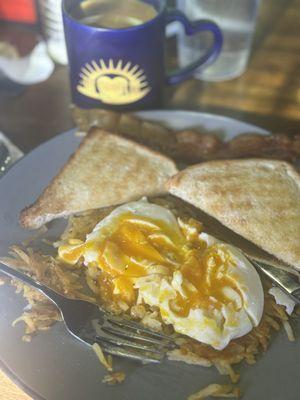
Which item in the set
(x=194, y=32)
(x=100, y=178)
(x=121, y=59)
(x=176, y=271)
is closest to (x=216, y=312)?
(x=176, y=271)

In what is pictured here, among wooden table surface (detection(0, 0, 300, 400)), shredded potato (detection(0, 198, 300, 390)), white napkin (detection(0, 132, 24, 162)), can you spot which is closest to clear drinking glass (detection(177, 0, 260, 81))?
A: wooden table surface (detection(0, 0, 300, 400))

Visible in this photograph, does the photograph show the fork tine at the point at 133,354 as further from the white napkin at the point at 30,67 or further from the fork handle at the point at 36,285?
the white napkin at the point at 30,67

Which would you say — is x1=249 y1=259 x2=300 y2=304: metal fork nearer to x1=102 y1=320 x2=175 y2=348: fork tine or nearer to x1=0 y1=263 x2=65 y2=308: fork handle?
x1=102 y1=320 x2=175 y2=348: fork tine

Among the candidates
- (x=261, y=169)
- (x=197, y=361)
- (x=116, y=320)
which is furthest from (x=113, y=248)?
(x=261, y=169)

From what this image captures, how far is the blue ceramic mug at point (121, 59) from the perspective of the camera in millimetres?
1454

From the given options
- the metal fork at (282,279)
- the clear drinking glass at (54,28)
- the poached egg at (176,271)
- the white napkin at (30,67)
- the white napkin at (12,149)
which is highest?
the clear drinking glass at (54,28)

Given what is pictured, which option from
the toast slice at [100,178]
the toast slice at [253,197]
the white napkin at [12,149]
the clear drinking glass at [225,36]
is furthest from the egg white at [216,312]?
the clear drinking glass at [225,36]

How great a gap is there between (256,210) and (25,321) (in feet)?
1.97

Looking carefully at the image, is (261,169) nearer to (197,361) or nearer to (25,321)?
(197,361)

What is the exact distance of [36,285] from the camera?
1168mm

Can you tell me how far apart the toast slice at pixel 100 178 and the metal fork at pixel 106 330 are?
24cm

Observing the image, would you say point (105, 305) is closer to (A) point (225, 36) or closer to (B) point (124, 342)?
(B) point (124, 342)

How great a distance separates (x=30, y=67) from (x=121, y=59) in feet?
1.71

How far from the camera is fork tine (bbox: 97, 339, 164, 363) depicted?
1.11 m
